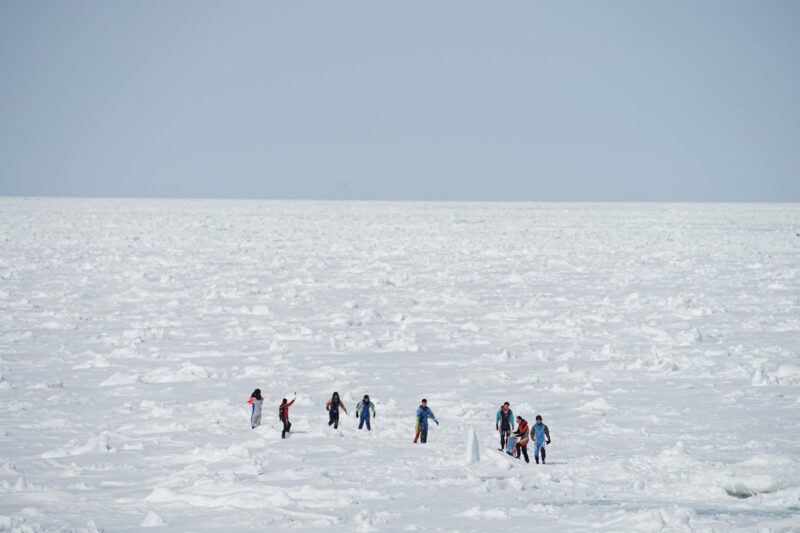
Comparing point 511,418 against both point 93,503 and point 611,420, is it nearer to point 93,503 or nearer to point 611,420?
point 611,420

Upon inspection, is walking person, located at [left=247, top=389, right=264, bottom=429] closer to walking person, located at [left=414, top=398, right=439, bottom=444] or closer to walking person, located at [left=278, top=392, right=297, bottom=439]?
walking person, located at [left=278, top=392, right=297, bottom=439]

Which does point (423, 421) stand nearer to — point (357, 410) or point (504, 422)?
point (504, 422)

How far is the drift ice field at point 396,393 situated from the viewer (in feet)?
34.9

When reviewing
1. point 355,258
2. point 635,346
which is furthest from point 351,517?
point 355,258

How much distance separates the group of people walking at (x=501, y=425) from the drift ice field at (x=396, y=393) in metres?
0.21

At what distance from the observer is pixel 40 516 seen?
10.1m

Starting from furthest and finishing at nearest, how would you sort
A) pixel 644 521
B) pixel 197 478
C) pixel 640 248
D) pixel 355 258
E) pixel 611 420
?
pixel 640 248, pixel 355 258, pixel 611 420, pixel 197 478, pixel 644 521

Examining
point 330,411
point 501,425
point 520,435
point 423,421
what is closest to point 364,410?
point 330,411

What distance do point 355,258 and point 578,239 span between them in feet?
59.2

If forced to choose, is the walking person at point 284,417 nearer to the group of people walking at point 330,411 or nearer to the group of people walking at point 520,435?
the group of people walking at point 330,411

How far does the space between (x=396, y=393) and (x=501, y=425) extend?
3.88m

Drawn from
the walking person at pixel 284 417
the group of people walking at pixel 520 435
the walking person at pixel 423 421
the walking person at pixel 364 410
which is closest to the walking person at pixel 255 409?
the walking person at pixel 284 417

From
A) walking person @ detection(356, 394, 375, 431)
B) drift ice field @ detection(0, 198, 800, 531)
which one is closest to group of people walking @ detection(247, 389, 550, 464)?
walking person @ detection(356, 394, 375, 431)

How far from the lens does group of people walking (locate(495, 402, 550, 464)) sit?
12328 mm
